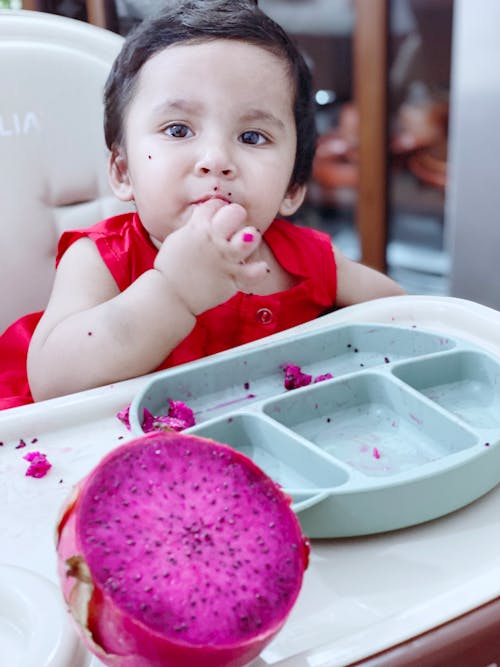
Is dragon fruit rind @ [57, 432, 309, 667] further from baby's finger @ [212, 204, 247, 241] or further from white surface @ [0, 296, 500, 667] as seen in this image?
baby's finger @ [212, 204, 247, 241]

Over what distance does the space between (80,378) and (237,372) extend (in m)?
0.15

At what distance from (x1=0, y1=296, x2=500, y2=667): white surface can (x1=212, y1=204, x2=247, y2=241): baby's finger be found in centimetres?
20

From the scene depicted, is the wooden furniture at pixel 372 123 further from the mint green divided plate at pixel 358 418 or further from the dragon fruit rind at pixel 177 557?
the dragon fruit rind at pixel 177 557

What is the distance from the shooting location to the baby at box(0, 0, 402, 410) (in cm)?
73

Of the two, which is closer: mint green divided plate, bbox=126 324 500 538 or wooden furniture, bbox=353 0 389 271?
Answer: mint green divided plate, bbox=126 324 500 538

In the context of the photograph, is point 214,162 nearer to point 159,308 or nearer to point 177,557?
point 159,308

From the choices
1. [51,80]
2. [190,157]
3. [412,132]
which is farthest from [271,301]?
[412,132]

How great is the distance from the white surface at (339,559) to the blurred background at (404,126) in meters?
1.36

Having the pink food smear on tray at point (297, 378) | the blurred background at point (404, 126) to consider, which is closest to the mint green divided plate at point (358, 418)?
the pink food smear on tray at point (297, 378)

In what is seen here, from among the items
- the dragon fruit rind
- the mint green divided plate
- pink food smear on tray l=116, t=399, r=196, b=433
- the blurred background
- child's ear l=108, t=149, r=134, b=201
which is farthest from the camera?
the blurred background

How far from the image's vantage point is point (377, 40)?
2.03 metres

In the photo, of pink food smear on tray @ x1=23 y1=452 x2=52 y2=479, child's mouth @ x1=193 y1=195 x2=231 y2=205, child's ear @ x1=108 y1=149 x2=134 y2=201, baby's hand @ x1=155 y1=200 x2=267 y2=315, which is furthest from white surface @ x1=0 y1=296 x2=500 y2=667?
child's ear @ x1=108 y1=149 x2=134 y2=201

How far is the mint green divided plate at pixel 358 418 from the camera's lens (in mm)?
486

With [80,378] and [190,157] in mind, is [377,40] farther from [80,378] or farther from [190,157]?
[80,378]
